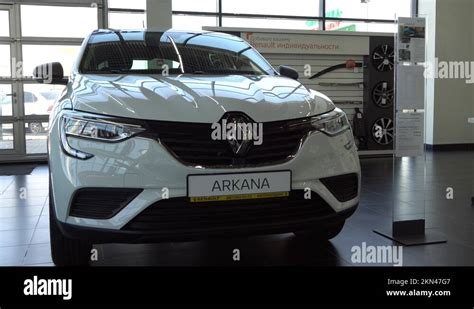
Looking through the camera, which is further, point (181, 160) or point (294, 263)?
point (294, 263)

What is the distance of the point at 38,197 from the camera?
5.21 metres

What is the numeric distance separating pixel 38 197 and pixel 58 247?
2846 mm

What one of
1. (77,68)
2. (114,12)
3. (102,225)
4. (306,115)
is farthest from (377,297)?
(114,12)

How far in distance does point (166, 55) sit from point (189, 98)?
96 cm

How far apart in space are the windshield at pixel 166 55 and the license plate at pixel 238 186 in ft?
3.46

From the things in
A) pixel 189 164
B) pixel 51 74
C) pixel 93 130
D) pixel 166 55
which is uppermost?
pixel 166 55

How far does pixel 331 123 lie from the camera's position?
2582 mm

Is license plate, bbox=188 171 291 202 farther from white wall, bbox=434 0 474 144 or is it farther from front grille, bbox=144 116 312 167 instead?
white wall, bbox=434 0 474 144

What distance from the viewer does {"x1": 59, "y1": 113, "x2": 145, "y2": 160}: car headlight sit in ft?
7.31

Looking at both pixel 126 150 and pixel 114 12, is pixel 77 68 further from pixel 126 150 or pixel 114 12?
pixel 114 12

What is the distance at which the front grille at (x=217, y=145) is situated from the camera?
2.22 m

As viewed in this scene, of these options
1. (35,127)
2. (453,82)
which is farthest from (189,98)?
(453,82)

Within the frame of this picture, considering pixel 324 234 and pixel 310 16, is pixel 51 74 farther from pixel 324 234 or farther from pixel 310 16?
pixel 310 16

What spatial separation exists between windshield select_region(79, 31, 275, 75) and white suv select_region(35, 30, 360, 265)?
0.48 meters
